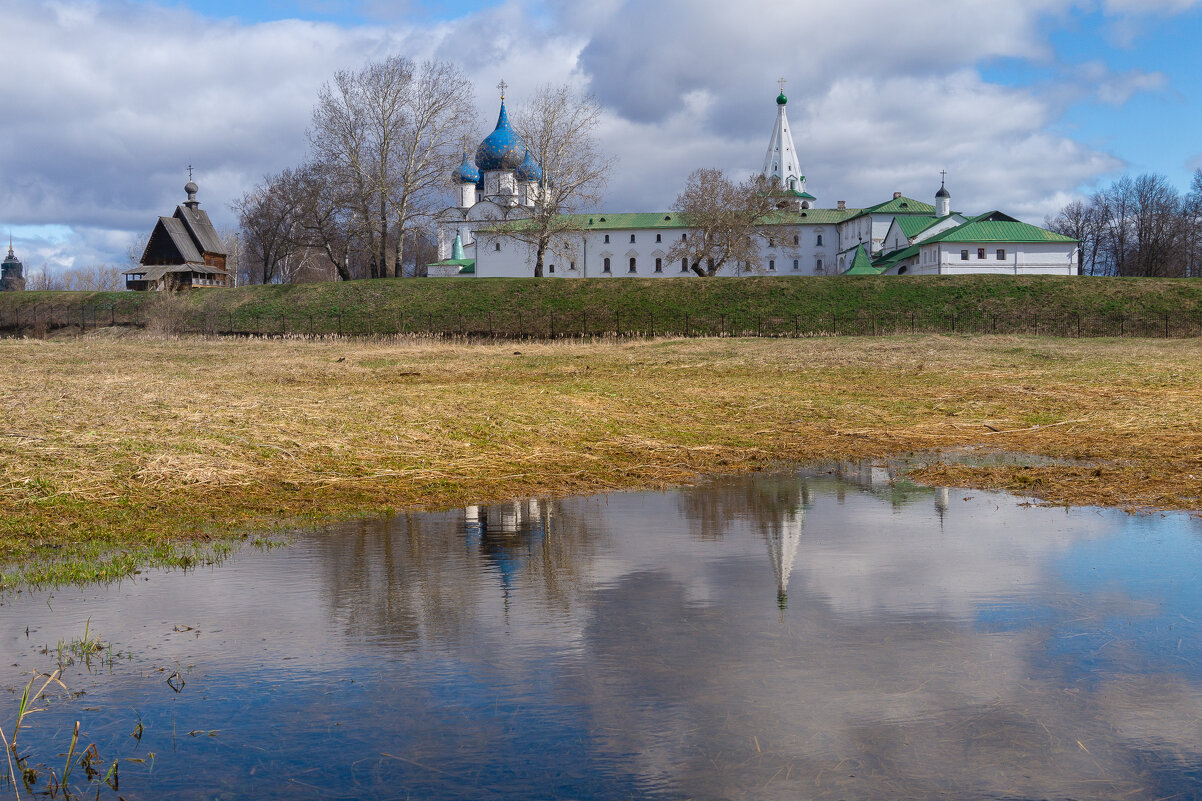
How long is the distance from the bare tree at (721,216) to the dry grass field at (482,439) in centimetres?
5323

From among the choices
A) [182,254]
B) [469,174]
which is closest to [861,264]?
[469,174]

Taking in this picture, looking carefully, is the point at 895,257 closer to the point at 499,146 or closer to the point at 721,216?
the point at 721,216

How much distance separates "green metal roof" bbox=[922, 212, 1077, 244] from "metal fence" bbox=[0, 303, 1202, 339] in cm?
2744

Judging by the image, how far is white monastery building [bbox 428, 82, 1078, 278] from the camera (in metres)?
80.9

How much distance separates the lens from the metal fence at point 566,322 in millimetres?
51969

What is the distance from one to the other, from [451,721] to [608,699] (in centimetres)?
70

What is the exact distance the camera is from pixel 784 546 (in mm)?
7211

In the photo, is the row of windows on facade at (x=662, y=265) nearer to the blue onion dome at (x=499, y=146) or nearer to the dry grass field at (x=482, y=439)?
the blue onion dome at (x=499, y=146)

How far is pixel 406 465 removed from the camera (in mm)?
10445

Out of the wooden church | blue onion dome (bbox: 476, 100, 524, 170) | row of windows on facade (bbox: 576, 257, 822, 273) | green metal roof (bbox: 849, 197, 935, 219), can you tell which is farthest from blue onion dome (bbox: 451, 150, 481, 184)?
green metal roof (bbox: 849, 197, 935, 219)

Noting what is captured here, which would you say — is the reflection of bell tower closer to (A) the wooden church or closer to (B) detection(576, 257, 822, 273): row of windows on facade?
(A) the wooden church

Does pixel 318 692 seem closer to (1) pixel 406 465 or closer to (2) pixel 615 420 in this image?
(1) pixel 406 465

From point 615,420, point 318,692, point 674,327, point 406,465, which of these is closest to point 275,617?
point 318,692

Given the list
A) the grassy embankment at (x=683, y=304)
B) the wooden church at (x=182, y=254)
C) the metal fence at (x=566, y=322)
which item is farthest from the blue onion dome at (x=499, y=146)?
the metal fence at (x=566, y=322)
